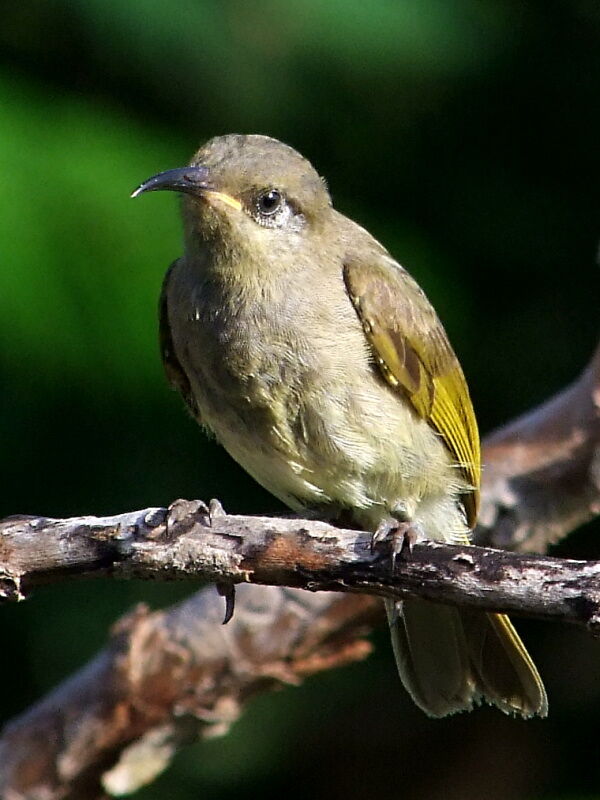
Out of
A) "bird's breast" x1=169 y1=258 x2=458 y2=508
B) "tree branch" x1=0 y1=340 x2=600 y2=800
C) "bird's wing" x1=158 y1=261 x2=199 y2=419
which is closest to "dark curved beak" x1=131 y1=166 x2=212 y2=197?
"bird's breast" x1=169 y1=258 x2=458 y2=508

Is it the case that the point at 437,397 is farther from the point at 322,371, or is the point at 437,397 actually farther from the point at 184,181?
the point at 184,181

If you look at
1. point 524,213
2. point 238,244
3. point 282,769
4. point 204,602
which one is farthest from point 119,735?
point 524,213

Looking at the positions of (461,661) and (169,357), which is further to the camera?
(169,357)

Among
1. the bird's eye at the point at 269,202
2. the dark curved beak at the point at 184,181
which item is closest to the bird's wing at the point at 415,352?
the bird's eye at the point at 269,202

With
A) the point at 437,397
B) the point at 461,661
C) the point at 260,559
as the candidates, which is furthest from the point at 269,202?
the point at 461,661

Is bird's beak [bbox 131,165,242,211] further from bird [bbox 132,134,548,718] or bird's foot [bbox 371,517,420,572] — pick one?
Result: bird's foot [bbox 371,517,420,572]

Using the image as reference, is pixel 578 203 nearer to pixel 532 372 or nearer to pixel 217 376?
pixel 532 372

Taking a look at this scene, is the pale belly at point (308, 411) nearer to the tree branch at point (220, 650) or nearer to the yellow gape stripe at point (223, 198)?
the yellow gape stripe at point (223, 198)
